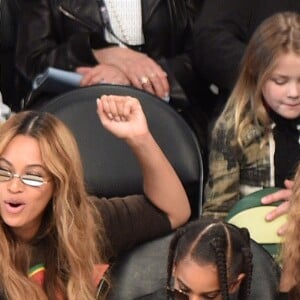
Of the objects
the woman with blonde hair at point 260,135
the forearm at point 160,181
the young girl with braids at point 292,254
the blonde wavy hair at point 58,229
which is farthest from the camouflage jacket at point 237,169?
the blonde wavy hair at point 58,229

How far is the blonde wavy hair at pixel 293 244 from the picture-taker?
83.5 inches

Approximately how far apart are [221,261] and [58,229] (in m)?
0.38

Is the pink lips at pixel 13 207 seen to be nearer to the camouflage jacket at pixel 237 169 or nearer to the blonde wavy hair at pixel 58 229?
the blonde wavy hair at pixel 58 229

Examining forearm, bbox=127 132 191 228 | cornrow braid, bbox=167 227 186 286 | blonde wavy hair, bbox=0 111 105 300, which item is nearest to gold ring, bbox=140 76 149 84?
forearm, bbox=127 132 191 228

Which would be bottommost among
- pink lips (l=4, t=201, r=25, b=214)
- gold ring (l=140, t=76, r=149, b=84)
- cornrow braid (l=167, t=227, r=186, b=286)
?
gold ring (l=140, t=76, r=149, b=84)

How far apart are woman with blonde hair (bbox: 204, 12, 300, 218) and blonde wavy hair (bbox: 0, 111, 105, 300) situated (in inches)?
22.4

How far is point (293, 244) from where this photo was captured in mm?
2176

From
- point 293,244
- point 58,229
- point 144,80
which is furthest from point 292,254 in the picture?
point 144,80

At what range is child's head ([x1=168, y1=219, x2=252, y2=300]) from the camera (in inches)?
78.4

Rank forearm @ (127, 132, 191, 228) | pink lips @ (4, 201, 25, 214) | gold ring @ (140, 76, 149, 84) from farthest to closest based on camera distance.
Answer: gold ring @ (140, 76, 149, 84), forearm @ (127, 132, 191, 228), pink lips @ (4, 201, 25, 214)

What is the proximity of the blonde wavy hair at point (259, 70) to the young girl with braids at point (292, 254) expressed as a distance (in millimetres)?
442

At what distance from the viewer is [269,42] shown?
8.79ft

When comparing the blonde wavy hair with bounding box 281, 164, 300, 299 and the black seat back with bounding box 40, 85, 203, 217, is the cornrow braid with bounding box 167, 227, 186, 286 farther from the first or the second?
the black seat back with bounding box 40, 85, 203, 217

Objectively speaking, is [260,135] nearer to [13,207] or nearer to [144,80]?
[144,80]
